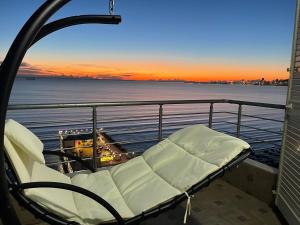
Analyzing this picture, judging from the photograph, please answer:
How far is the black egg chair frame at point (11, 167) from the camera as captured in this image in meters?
0.99

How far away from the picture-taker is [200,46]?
28438mm

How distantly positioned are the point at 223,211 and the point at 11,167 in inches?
71.3

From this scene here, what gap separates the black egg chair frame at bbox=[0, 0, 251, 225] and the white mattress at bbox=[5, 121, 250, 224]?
0.12 feet

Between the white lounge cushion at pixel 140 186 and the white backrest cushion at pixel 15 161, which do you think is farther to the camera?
the white lounge cushion at pixel 140 186

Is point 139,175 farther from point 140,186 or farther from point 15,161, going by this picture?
point 15,161

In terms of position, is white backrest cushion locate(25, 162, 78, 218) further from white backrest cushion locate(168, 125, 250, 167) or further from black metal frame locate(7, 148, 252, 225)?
white backrest cushion locate(168, 125, 250, 167)

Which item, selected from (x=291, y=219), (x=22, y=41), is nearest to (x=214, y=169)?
(x=291, y=219)

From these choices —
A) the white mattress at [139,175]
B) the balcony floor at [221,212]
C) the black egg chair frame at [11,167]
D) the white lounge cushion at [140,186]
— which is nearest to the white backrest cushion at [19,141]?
the white mattress at [139,175]

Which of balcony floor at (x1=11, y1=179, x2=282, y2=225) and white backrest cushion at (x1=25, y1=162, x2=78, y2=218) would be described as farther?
balcony floor at (x1=11, y1=179, x2=282, y2=225)

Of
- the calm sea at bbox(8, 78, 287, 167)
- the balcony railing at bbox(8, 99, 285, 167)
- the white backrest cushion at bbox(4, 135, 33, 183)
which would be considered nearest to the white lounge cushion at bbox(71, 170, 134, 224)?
the white backrest cushion at bbox(4, 135, 33, 183)

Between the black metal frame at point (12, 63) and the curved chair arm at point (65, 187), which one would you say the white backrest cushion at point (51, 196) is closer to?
the curved chair arm at point (65, 187)

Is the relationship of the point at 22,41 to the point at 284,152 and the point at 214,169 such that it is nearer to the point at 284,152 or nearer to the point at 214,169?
the point at 214,169

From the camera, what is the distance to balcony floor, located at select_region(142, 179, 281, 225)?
2131 millimetres

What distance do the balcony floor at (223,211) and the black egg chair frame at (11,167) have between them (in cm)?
80
